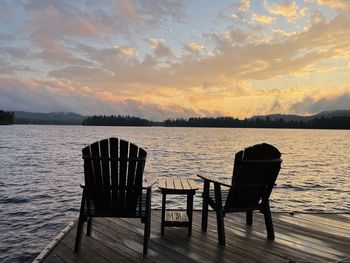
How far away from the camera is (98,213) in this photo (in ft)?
13.6

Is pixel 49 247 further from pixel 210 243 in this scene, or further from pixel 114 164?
pixel 210 243

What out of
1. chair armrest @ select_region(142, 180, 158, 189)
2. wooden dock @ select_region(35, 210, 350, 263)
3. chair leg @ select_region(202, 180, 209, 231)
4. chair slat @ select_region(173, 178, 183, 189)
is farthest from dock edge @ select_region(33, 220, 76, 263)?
chair leg @ select_region(202, 180, 209, 231)

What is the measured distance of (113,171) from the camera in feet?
13.3

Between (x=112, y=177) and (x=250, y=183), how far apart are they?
188 cm

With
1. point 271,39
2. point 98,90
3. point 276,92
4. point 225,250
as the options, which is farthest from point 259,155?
point 98,90

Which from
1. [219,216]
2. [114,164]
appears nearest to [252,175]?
[219,216]

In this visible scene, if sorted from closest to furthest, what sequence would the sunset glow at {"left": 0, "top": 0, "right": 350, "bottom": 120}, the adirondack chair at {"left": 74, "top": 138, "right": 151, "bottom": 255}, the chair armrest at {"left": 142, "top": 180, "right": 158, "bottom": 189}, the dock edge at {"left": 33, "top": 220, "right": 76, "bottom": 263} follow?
1. the dock edge at {"left": 33, "top": 220, "right": 76, "bottom": 263}
2. the adirondack chair at {"left": 74, "top": 138, "right": 151, "bottom": 255}
3. the chair armrest at {"left": 142, "top": 180, "right": 158, "bottom": 189}
4. the sunset glow at {"left": 0, "top": 0, "right": 350, "bottom": 120}

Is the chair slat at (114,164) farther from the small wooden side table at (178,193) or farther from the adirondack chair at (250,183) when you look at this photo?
the adirondack chair at (250,183)

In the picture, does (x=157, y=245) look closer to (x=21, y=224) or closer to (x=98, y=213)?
(x=98, y=213)

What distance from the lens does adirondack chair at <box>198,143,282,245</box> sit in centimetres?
431

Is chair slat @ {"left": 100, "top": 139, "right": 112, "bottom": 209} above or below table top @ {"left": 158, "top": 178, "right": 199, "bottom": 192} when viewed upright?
above

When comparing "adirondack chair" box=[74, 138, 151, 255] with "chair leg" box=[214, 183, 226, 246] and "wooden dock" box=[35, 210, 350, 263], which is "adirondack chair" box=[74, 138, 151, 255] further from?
"chair leg" box=[214, 183, 226, 246]

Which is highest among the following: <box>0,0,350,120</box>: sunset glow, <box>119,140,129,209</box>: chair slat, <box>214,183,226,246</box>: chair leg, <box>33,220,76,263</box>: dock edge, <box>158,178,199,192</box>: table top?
<box>0,0,350,120</box>: sunset glow

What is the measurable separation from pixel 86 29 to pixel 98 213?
57.9 ft
